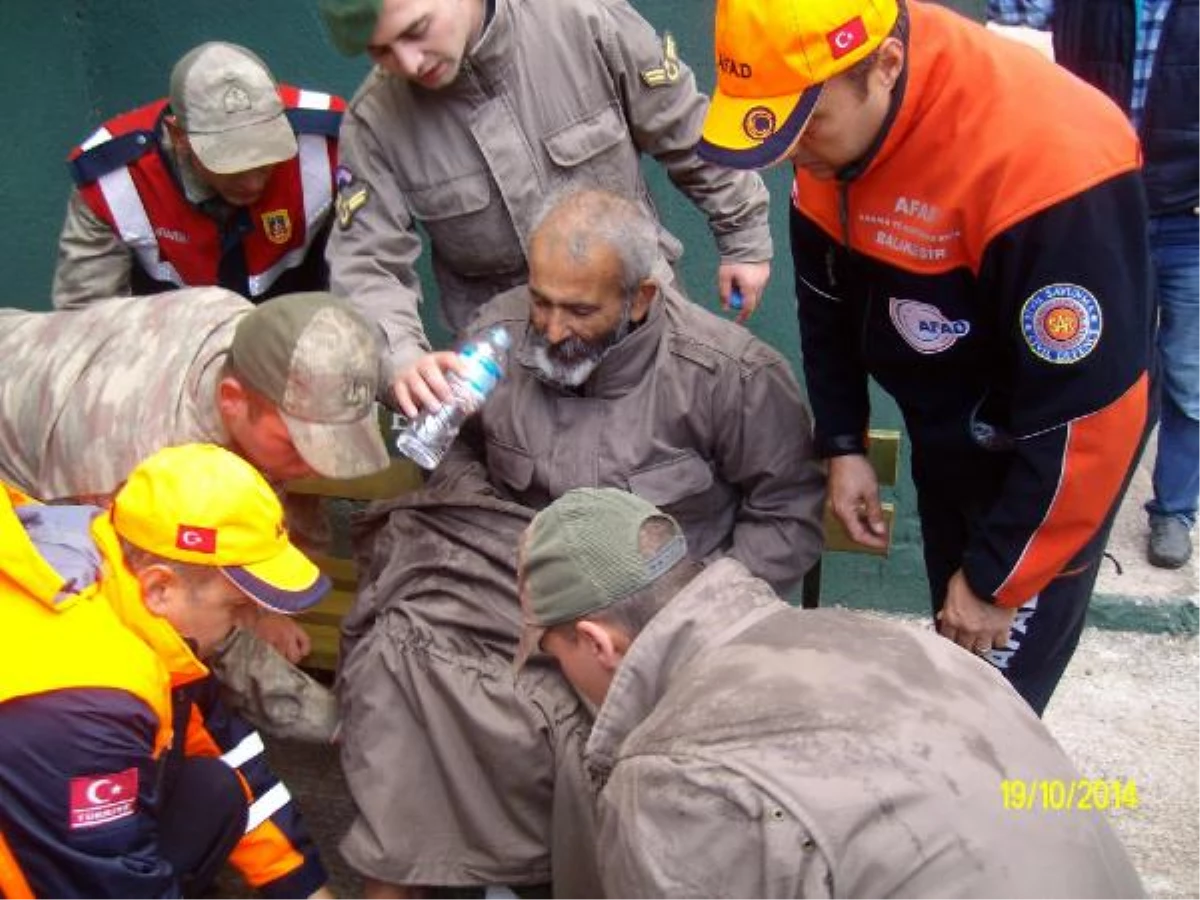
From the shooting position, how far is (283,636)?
3008 mm

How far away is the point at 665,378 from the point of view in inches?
107

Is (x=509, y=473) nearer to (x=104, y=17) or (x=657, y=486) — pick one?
(x=657, y=486)

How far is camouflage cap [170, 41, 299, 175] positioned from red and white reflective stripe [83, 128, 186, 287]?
234 mm

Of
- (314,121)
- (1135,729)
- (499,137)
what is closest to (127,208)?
(314,121)

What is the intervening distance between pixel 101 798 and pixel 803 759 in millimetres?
1079

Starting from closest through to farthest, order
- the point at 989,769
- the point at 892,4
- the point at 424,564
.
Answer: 1. the point at 989,769
2. the point at 892,4
3. the point at 424,564

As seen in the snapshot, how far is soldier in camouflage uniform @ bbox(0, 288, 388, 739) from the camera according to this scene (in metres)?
2.38

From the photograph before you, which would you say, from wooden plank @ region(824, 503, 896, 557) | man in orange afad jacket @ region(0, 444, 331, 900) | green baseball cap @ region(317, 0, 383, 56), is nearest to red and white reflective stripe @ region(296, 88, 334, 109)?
green baseball cap @ region(317, 0, 383, 56)

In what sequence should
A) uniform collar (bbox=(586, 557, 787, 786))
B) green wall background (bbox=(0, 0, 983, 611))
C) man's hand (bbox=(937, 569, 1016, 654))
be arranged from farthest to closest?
green wall background (bbox=(0, 0, 983, 611)) < man's hand (bbox=(937, 569, 1016, 654)) < uniform collar (bbox=(586, 557, 787, 786))

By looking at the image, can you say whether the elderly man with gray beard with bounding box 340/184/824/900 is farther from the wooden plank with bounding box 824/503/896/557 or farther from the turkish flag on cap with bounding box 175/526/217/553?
the turkish flag on cap with bounding box 175/526/217/553

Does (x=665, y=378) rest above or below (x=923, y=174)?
below

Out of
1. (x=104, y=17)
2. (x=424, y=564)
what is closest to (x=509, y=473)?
(x=424, y=564)

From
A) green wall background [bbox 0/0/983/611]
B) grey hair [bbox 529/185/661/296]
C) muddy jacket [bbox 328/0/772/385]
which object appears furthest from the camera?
green wall background [bbox 0/0/983/611]

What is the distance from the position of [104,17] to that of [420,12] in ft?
5.75
